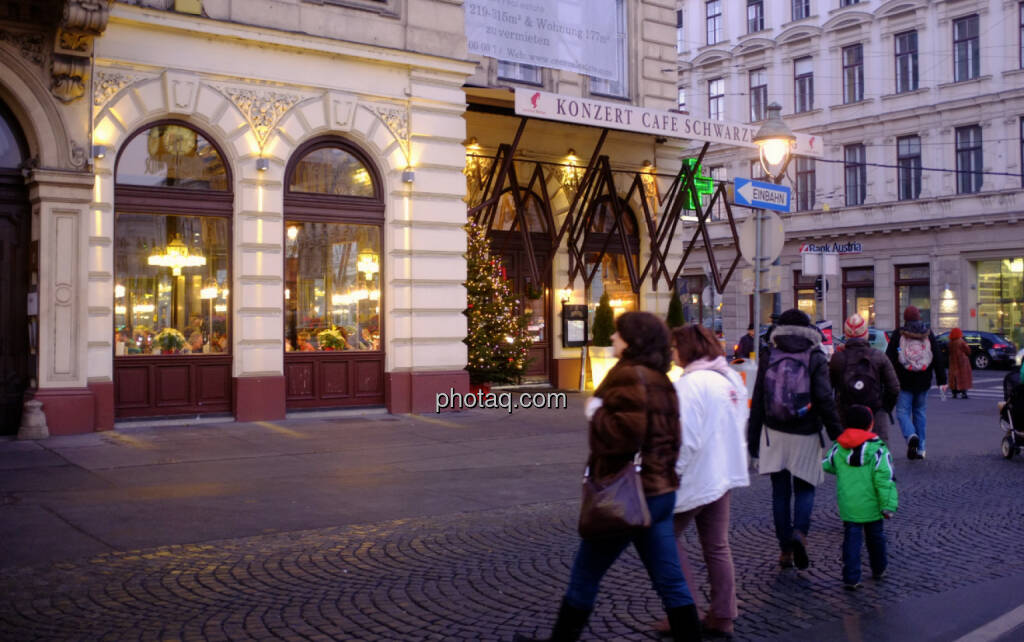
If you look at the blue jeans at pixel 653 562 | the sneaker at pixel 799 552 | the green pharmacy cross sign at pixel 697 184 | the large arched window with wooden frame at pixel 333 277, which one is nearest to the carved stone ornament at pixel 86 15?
the large arched window with wooden frame at pixel 333 277

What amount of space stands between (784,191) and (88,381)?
9.85 m

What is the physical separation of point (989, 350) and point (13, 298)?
3245cm

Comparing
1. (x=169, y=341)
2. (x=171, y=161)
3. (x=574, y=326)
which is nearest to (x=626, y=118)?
(x=574, y=326)

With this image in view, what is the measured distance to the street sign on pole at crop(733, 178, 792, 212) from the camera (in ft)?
38.1

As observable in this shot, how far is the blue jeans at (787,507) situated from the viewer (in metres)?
7.05

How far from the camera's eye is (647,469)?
16.4 ft

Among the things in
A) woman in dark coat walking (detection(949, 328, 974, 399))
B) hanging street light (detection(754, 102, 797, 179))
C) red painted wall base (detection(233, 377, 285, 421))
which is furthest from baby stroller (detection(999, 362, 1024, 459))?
red painted wall base (detection(233, 377, 285, 421))

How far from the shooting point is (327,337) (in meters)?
16.8

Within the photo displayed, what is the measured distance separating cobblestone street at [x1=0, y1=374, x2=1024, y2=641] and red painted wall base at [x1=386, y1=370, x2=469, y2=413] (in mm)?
7642

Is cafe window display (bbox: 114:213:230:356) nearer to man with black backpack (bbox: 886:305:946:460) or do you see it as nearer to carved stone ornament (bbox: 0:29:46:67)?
carved stone ornament (bbox: 0:29:46:67)

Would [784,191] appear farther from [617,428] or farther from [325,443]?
[617,428]

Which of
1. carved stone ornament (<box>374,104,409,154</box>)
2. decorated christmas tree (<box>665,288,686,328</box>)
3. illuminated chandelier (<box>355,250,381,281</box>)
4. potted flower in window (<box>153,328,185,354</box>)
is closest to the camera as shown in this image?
potted flower in window (<box>153,328,185,354</box>)

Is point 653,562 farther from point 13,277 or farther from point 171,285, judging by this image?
point 171,285

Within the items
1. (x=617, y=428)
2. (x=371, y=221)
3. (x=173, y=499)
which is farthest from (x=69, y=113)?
(x=617, y=428)
